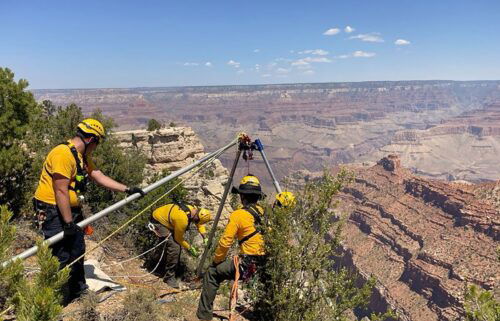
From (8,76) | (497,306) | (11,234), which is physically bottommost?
(497,306)

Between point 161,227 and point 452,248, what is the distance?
7035 centimetres

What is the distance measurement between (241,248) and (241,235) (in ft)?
0.81

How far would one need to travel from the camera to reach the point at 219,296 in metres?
7.65

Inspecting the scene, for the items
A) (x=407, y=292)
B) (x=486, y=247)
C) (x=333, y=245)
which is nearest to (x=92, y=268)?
(x=333, y=245)

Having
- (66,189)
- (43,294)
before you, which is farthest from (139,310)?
(43,294)

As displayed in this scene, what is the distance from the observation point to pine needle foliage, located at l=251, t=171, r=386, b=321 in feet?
16.6

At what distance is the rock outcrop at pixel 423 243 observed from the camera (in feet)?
179

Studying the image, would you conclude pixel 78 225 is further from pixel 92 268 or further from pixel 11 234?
pixel 92 268

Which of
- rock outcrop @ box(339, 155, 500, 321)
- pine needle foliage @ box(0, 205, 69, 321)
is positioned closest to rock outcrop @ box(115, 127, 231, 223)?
pine needle foliage @ box(0, 205, 69, 321)

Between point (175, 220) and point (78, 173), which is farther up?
point (78, 173)

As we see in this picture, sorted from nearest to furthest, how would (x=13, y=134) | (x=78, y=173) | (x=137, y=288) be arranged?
(x=78, y=173)
(x=137, y=288)
(x=13, y=134)

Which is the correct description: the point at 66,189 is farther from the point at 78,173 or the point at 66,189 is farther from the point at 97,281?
the point at 97,281

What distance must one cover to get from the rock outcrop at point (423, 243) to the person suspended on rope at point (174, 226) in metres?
46.1

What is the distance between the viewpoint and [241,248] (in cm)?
586
